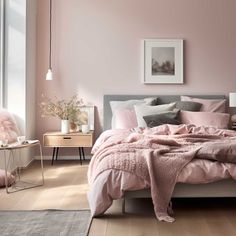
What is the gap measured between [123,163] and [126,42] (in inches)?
125

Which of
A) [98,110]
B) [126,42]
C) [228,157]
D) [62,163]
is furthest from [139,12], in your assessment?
[228,157]

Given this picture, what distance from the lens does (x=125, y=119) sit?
5.16 meters

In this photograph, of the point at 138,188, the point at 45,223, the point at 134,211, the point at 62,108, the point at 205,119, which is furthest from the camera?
the point at 62,108

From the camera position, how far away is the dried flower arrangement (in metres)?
5.42

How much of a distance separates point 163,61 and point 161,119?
1.23 metres

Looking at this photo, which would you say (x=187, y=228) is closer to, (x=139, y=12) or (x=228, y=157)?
(x=228, y=157)

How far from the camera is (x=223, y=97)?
222 inches

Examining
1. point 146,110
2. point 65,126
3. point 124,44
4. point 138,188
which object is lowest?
point 138,188

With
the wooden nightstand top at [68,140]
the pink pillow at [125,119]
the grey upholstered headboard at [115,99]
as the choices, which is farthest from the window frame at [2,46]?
the pink pillow at [125,119]

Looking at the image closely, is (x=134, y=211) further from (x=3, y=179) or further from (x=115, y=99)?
(x=115, y=99)

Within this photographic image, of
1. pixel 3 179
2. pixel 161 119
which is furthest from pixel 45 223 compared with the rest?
pixel 161 119

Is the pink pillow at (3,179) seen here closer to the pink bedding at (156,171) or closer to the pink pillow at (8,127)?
the pink pillow at (8,127)

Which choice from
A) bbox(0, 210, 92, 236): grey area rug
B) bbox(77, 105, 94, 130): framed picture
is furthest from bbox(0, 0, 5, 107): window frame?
bbox(0, 210, 92, 236): grey area rug

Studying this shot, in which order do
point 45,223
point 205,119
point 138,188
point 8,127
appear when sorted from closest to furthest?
point 45,223, point 138,188, point 8,127, point 205,119
